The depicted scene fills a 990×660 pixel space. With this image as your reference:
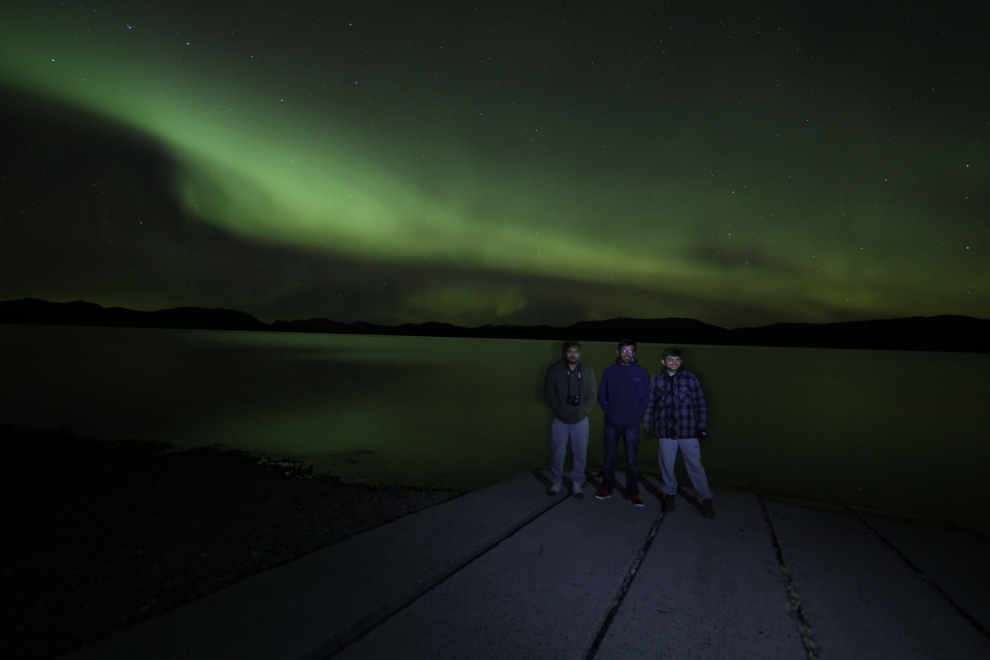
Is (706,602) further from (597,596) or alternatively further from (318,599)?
(318,599)

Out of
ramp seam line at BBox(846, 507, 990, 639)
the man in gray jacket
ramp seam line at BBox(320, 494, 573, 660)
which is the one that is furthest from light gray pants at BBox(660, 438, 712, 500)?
ramp seam line at BBox(846, 507, 990, 639)

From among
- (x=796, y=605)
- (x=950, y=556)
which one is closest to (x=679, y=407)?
(x=796, y=605)

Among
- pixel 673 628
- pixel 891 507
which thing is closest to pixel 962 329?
pixel 891 507

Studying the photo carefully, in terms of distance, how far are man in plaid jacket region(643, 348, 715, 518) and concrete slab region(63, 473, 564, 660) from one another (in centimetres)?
177

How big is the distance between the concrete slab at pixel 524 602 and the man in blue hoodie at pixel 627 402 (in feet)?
3.08

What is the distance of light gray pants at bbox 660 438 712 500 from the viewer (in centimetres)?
545

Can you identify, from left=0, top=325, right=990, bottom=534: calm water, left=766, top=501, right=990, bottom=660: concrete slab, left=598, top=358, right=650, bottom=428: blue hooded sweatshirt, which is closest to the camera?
left=766, top=501, right=990, bottom=660: concrete slab

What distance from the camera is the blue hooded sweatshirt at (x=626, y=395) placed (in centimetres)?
568

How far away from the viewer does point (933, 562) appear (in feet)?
14.8

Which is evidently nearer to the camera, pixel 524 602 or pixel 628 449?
pixel 524 602

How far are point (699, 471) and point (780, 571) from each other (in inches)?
55.2

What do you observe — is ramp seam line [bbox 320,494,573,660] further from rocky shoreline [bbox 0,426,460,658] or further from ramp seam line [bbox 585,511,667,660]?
rocky shoreline [bbox 0,426,460,658]

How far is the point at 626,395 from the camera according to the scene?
5711mm

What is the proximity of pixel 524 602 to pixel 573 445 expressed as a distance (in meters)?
2.62
